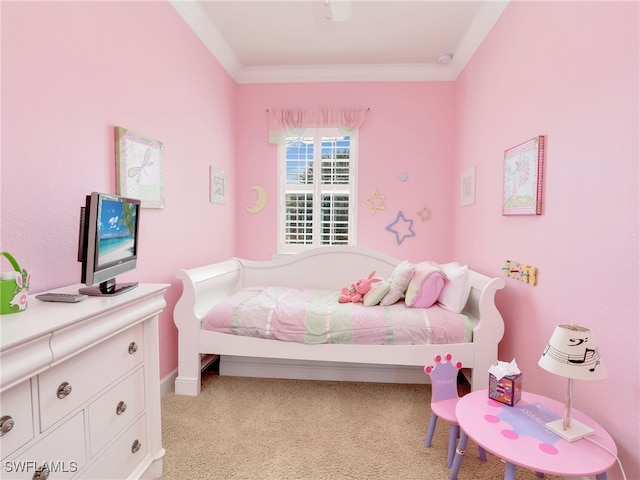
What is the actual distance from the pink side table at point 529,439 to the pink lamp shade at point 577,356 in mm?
248

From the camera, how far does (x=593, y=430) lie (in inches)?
50.3

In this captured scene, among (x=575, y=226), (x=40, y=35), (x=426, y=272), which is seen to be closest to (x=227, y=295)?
(x=426, y=272)

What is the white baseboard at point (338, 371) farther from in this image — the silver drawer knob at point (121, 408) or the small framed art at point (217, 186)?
the small framed art at point (217, 186)

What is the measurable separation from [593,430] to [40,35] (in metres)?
2.56

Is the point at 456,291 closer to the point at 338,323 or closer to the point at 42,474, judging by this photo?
the point at 338,323

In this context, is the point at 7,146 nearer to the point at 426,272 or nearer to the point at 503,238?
the point at 426,272

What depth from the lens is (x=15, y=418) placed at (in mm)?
941

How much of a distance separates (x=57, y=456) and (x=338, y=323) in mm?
1508

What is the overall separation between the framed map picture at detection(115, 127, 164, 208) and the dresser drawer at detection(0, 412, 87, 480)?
119 cm

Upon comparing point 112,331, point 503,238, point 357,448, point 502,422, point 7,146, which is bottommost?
point 357,448

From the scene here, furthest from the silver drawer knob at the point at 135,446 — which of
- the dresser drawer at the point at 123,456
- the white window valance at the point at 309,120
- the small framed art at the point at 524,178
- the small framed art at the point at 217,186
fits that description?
the white window valance at the point at 309,120

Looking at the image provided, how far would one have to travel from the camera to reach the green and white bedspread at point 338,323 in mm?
2213

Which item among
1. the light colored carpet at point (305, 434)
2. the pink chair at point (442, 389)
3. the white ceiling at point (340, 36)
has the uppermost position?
the white ceiling at point (340, 36)

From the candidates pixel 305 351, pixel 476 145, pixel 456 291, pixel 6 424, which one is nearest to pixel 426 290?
pixel 456 291
